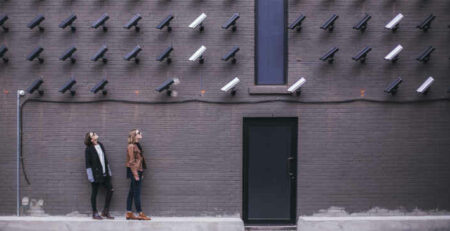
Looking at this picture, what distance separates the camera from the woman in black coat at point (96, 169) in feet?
27.3

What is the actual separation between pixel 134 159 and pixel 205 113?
5.56ft

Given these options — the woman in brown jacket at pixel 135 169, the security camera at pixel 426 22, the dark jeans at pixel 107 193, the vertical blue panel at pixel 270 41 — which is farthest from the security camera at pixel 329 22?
the dark jeans at pixel 107 193

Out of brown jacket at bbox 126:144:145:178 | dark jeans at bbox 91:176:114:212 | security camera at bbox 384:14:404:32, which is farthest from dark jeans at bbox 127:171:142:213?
security camera at bbox 384:14:404:32

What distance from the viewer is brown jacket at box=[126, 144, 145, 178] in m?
8.20

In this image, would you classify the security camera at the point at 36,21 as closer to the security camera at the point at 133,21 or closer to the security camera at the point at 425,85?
the security camera at the point at 133,21

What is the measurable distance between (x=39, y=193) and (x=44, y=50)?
2.95 meters

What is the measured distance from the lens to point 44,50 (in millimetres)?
8781

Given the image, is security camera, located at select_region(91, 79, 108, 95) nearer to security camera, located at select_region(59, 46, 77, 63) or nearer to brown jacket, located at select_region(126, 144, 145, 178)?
security camera, located at select_region(59, 46, 77, 63)

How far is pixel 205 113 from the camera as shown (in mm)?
8734

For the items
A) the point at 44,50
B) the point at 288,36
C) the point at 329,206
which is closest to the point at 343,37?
the point at 288,36

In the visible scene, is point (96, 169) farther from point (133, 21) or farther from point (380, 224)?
point (380, 224)

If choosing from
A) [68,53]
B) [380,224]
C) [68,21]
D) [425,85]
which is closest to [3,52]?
[68,53]

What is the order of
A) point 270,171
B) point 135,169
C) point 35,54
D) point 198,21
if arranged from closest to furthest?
point 135,169, point 198,21, point 35,54, point 270,171

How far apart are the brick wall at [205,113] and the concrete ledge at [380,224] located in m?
0.44
